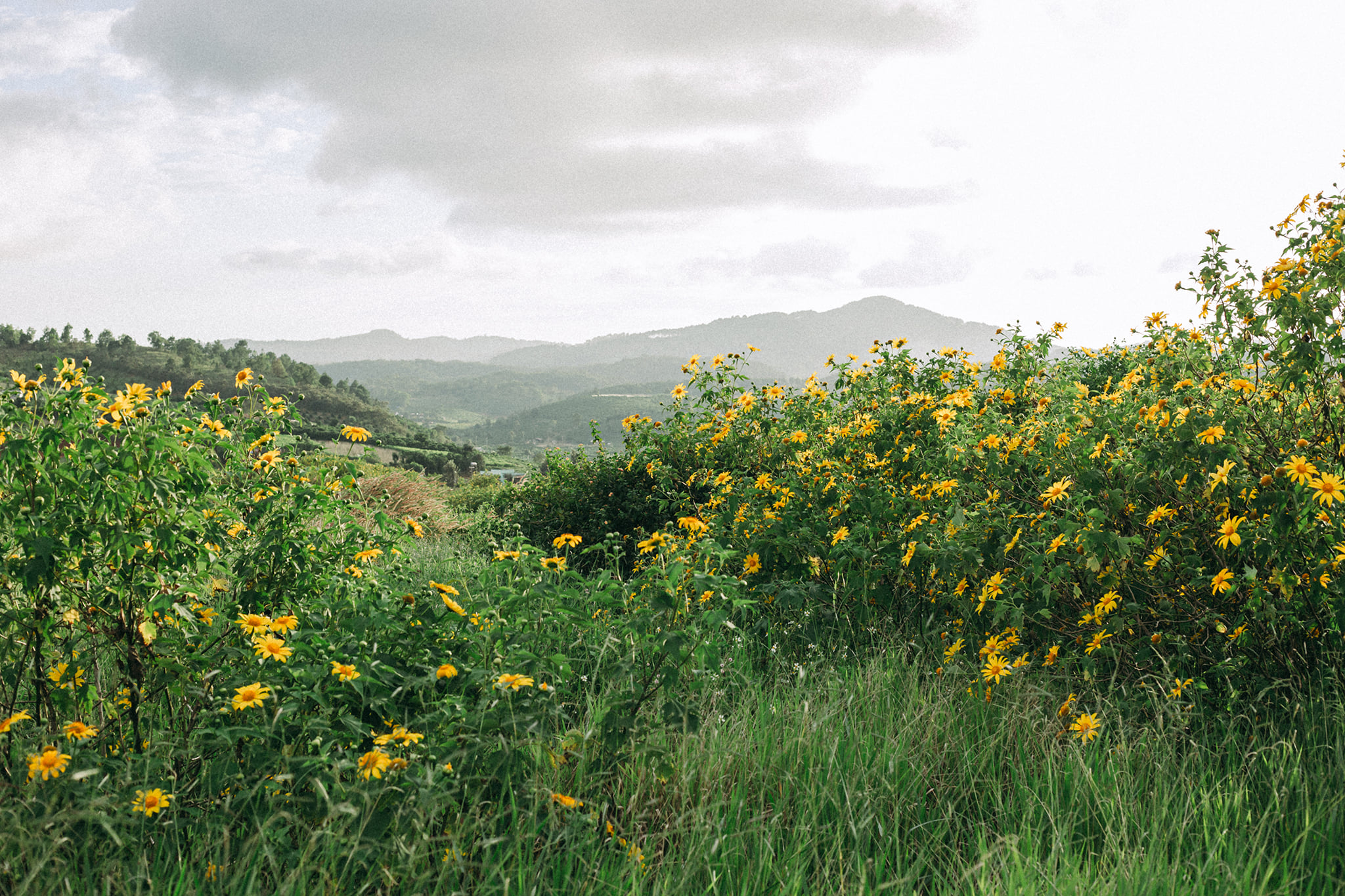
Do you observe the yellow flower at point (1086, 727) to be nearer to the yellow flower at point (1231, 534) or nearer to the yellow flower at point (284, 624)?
the yellow flower at point (1231, 534)

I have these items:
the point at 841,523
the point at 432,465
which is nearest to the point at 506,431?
the point at 432,465

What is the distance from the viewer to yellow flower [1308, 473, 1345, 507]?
7.21ft

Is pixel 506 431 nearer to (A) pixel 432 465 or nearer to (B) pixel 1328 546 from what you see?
(A) pixel 432 465

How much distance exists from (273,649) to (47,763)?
1.68 feet

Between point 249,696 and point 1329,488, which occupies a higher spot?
point 1329,488

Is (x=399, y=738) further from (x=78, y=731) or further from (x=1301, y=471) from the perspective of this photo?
(x=1301, y=471)

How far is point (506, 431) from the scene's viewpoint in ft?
541

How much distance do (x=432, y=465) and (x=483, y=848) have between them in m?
31.3

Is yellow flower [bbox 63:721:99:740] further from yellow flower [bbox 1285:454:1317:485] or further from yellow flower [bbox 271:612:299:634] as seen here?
yellow flower [bbox 1285:454:1317:485]

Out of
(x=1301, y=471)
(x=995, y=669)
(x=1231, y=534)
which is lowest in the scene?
(x=995, y=669)

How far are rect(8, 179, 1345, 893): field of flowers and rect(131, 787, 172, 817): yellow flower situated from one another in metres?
0.01

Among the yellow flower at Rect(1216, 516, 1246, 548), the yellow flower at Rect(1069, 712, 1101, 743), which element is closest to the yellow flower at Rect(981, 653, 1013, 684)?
the yellow flower at Rect(1069, 712, 1101, 743)

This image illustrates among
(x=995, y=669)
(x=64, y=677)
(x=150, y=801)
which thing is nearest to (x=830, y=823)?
(x=995, y=669)

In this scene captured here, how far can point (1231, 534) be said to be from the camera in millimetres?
2447
